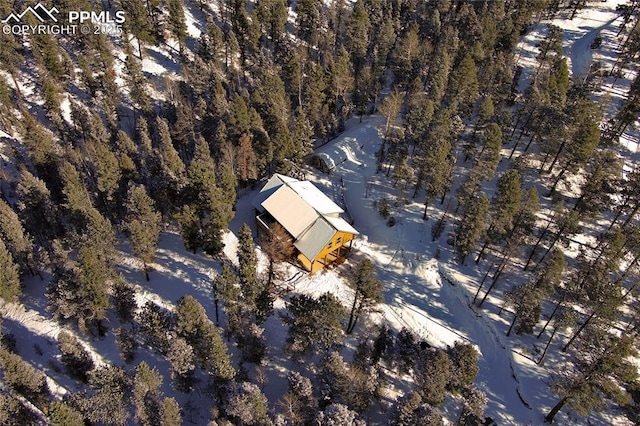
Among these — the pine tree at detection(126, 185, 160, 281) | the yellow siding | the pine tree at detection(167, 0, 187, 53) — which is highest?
the pine tree at detection(167, 0, 187, 53)

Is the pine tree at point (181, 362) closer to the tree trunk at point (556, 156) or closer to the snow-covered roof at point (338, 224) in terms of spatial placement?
the snow-covered roof at point (338, 224)

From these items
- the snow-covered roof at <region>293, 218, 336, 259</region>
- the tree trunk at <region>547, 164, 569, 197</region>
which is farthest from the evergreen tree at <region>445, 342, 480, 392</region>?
the tree trunk at <region>547, 164, 569, 197</region>

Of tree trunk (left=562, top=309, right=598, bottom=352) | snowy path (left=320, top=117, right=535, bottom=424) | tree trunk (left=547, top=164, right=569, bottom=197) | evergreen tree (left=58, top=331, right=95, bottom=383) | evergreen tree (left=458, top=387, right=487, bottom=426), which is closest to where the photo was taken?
evergreen tree (left=458, top=387, right=487, bottom=426)

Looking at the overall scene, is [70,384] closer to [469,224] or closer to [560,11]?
[469,224]

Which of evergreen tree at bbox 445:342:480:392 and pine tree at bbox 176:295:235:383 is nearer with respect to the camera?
pine tree at bbox 176:295:235:383

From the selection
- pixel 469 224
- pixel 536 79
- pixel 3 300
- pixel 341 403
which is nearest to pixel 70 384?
pixel 3 300

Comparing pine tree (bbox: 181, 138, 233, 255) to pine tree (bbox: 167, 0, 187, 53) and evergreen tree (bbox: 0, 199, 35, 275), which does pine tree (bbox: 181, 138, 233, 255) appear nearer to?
evergreen tree (bbox: 0, 199, 35, 275)

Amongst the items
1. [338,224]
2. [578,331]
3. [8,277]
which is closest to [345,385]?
[338,224]

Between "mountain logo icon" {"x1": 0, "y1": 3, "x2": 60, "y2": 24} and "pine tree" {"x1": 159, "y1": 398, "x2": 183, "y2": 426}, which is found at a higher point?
"mountain logo icon" {"x1": 0, "y1": 3, "x2": 60, "y2": 24}
